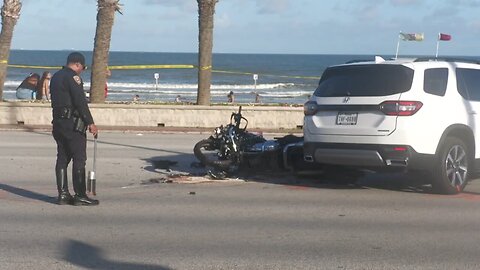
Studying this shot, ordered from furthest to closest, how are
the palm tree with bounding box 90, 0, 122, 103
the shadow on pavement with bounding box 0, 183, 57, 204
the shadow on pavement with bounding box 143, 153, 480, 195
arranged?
the palm tree with bounding box 90, 0, 122, 103
the shadow on pavement with bounding box 143, 153, 480, 195
the shadow on pavement with bounding box 0, 183, 57, 204

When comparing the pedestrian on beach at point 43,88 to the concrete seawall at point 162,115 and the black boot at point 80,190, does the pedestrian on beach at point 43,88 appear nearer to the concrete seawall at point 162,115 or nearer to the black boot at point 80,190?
the concrete seawall at point 162,115

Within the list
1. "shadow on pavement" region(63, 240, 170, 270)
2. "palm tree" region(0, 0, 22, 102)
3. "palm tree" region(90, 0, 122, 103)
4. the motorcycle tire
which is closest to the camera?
"shadow on pavement" region(63, 240, 170, 270)

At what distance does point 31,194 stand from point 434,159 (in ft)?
17.2

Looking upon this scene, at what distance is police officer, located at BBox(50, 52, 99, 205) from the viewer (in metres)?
9.54

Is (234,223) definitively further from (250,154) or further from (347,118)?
(250,154)

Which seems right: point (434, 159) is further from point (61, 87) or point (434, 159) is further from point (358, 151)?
point (61, 87)

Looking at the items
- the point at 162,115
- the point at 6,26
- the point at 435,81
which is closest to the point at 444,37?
the point at 435,81

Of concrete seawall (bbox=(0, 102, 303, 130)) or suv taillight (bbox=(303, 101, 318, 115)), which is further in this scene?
Result: concrete seawall (bbox=(0, 102, 303, 130))

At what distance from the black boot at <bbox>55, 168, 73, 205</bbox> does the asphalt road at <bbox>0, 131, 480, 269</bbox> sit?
15 cm

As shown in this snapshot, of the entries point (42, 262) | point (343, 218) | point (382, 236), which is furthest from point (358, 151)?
point (42, 262)

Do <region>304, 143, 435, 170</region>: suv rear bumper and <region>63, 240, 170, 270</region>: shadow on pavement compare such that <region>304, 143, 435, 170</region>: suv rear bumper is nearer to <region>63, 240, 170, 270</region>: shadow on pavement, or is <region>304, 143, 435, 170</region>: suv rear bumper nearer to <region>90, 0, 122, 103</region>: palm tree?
<region>63, 240, 170, 270</region>: shadow on pavement

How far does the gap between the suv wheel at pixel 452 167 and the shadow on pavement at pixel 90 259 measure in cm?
487

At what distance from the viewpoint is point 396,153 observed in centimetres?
1009

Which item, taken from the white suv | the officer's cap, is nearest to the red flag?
the white suv
